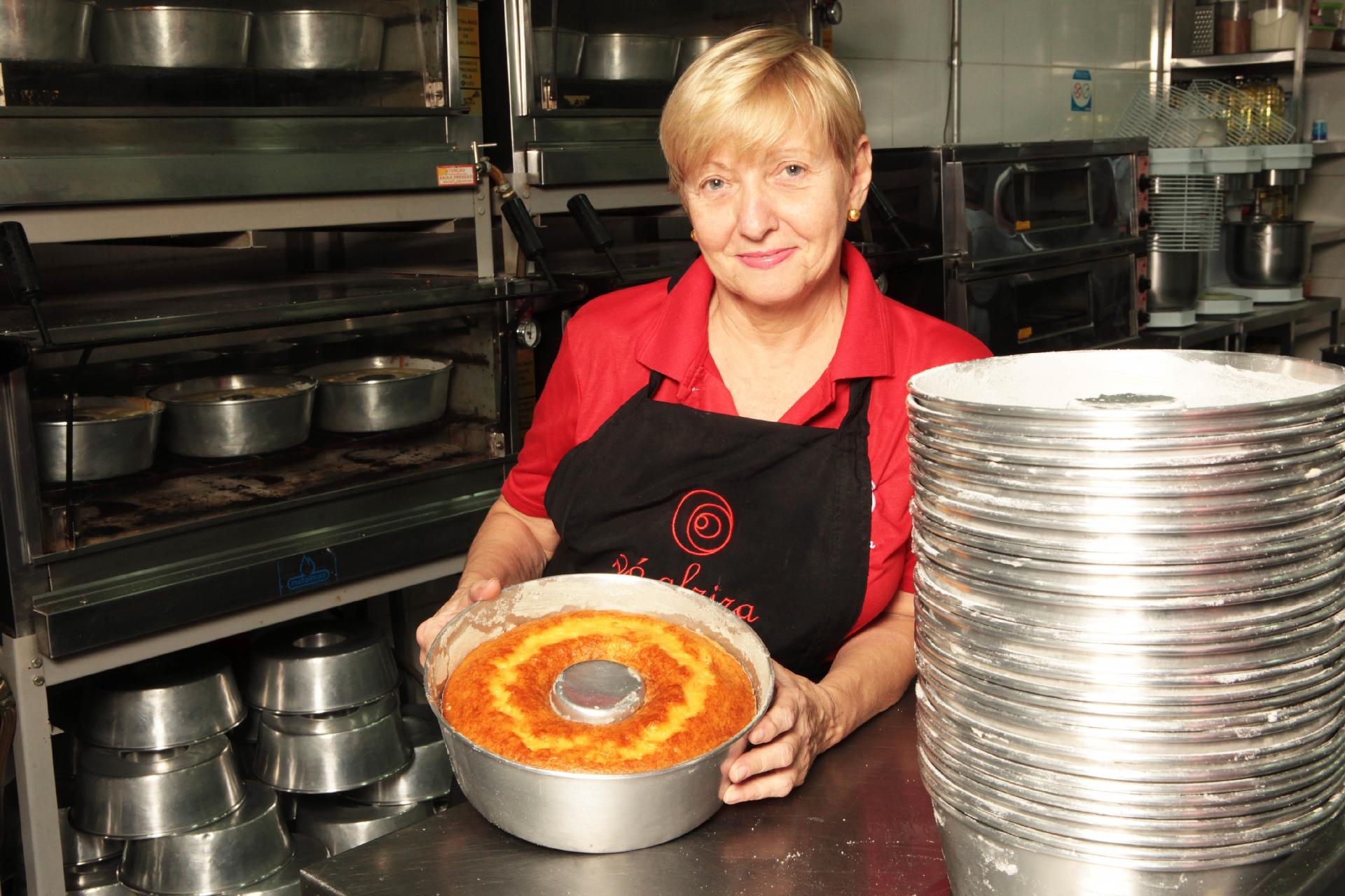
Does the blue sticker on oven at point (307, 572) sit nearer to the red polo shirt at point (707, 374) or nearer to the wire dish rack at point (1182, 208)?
the red polo shirt at point (707, 374)

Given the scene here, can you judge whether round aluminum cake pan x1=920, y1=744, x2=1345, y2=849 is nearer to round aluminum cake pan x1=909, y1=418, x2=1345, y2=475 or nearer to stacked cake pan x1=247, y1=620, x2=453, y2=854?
round aluminum cake pan x1=909, y1=418, x2=1345, y2=475

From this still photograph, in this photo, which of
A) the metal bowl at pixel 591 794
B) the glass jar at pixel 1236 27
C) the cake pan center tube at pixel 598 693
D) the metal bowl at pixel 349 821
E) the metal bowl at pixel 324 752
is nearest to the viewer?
the metal bowl at pixel 591 794

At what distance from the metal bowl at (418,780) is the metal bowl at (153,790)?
0.39 meters

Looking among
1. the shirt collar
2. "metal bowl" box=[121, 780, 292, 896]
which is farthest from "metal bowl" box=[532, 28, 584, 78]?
"metal bowl" box=[121, 780, 292, 896]

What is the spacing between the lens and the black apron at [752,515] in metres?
1.53

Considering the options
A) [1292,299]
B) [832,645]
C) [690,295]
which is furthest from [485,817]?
[1292,299]

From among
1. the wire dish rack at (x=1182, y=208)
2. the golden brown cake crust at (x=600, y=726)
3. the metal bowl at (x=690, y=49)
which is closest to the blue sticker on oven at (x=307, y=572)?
the golden brown cake crust at (x=600, y=726)

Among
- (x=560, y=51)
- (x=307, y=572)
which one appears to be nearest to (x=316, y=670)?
(x=307, y=572)

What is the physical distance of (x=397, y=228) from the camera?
2.67 metres

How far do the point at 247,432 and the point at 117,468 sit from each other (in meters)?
0.22

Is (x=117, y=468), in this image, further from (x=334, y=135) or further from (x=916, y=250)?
(x=916, y=250)

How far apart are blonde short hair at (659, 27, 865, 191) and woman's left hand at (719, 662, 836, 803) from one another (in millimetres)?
637

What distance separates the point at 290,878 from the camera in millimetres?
2340

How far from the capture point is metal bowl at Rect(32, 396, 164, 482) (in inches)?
76.9
